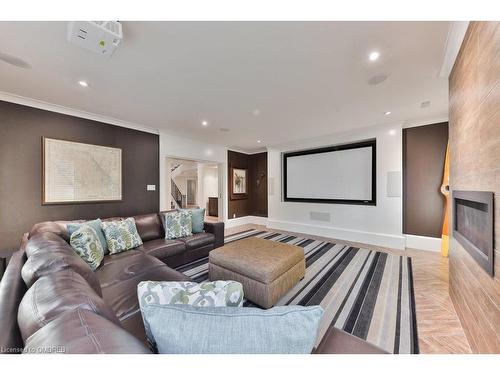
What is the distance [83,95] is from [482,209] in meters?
4.18

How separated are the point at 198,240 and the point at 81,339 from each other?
97.4 inches

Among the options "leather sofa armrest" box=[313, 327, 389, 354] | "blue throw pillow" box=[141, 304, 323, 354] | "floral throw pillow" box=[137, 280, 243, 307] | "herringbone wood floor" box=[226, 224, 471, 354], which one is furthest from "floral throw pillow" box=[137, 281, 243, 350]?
"herringbone wood floor" box=[226, 224, 471, 354]

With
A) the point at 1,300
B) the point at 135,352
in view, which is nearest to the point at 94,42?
the point at 1,300

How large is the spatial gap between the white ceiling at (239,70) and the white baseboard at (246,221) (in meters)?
3.33

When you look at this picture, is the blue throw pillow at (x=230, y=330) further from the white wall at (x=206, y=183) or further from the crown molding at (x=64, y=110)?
the white wall at (x=206, y=183)

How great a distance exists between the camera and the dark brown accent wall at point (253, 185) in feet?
20.1

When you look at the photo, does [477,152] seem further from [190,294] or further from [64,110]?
[64,110]

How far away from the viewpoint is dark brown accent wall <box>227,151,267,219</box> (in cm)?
612

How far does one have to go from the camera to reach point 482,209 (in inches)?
50.9

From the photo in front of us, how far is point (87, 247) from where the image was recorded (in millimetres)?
1873

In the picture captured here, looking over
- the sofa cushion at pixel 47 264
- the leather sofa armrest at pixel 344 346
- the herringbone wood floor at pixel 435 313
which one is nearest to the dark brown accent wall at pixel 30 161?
the sofa cushion at pixel 47 264

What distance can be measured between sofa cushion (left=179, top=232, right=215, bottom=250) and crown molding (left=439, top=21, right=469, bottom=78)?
345cm

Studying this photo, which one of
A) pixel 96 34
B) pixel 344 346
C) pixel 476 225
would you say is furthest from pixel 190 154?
pixel 476 225
